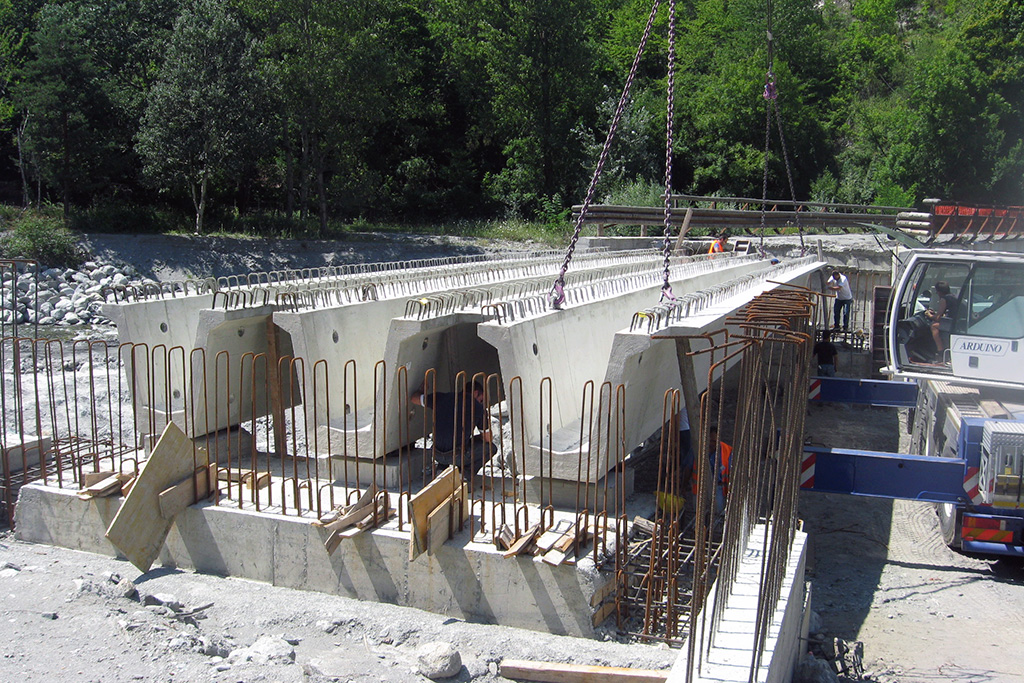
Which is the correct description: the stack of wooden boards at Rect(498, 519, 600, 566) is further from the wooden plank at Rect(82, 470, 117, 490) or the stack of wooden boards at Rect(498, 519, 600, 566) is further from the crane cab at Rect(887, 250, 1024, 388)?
the crane cab at Rect(887, 250, 1024, 388)

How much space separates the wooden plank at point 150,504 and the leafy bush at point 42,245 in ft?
67.2

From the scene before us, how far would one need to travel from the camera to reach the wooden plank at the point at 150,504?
608 cm

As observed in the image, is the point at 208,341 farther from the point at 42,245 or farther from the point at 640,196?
the point at 640,196

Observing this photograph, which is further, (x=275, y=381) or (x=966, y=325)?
(x=966, y=325)

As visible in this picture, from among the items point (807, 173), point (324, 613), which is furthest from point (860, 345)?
point (807, 173)

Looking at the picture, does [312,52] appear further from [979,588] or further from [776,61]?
[979,588]

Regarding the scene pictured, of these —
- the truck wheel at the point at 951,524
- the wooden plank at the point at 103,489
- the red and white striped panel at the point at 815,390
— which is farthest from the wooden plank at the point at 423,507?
the red and white striped panel at the point at 815,390

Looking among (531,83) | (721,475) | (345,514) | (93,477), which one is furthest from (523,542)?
(531,83)

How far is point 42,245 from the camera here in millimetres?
24109

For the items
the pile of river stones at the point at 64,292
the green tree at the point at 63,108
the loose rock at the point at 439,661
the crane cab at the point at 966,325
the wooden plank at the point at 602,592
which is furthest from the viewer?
the green tree at the point at 63,108

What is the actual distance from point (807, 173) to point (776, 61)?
5426mm

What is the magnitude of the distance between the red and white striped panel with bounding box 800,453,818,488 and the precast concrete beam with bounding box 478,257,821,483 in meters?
1.29

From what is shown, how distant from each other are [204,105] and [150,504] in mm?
22793

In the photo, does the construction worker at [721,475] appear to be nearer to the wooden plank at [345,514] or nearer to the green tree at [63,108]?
the wooden plank at [345,514]
